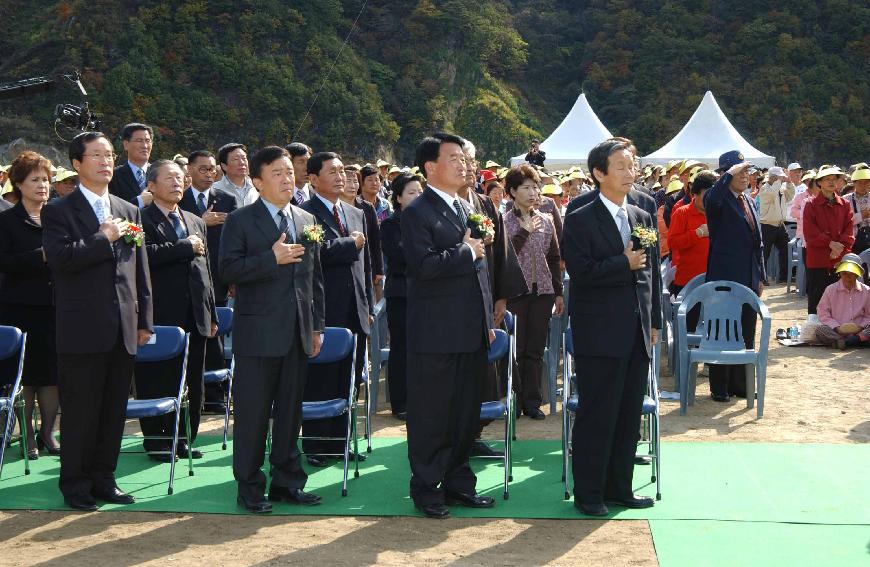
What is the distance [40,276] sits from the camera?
26.5ft

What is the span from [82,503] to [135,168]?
10.5ft

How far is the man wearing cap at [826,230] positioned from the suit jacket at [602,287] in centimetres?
773

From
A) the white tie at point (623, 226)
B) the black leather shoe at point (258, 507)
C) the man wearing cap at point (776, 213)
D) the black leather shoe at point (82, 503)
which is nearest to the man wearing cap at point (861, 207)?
the man wearing cap at point (776, 213)

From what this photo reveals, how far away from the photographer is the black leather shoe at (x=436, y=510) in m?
6.55

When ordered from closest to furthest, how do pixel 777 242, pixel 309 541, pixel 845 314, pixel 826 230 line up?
pixel 309 541 → pixel 845 314 → pixel 826 230 → pixel 777 242

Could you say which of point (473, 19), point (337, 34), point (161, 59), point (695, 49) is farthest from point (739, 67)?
point (161, 59)

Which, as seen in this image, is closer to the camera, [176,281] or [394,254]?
[176,281]

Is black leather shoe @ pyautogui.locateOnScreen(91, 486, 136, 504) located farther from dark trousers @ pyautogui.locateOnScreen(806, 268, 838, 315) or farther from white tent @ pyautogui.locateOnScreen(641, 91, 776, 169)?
white tent @ pyautogui.locateOnScreen(641, 91, 776, 169)

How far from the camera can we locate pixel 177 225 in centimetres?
800

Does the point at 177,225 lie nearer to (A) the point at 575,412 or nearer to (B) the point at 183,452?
(B) the point at 183,452

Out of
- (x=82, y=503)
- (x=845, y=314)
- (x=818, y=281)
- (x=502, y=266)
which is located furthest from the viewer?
(x=818, y=281)

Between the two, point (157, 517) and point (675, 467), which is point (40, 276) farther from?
point (675, 467)

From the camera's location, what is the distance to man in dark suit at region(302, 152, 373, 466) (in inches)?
311

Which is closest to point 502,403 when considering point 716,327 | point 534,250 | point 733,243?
point 534,250
